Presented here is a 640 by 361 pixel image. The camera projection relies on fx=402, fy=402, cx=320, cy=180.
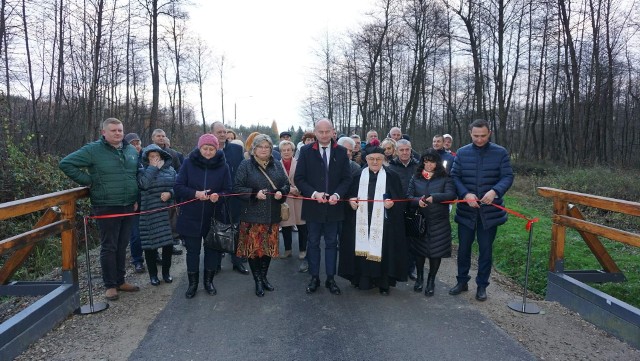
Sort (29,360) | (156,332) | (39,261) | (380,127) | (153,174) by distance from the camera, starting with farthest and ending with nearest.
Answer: (380,127) → (39,261) → (153,174) → (156,332) → (29,360)

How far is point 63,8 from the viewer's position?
15.5 meters

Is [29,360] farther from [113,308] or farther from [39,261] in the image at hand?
[39,261]

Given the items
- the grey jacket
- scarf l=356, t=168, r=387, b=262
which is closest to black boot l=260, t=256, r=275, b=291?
the grey jacket

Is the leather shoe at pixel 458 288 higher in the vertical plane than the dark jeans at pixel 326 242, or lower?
lower

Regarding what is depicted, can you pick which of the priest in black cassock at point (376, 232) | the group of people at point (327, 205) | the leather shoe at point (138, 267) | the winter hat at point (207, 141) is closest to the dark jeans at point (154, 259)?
the group of people at point (327, 205)

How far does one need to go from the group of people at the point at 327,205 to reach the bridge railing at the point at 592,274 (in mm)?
677

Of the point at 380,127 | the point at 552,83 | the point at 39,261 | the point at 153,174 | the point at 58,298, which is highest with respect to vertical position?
the point at 552,83

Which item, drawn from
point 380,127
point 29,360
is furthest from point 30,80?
point 380,127

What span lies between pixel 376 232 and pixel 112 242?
315 cm

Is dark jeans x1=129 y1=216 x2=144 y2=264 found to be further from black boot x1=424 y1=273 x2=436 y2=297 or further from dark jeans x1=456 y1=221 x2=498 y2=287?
dark jeans x1=456 y1=221 x2=498 y2=287

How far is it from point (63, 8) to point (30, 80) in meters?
3.11

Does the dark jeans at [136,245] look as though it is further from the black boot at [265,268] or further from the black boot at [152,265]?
the black boot at [265,268]

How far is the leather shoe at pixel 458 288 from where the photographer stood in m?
4.94

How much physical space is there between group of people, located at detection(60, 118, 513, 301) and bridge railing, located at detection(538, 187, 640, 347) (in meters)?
0.68
